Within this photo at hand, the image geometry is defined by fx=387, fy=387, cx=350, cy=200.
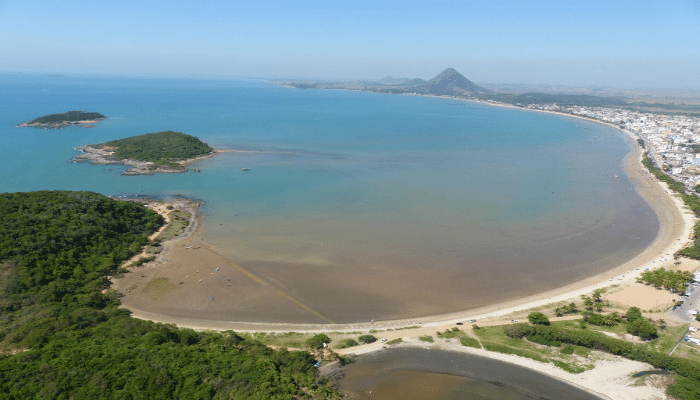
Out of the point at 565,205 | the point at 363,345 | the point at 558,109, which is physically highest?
the point at 558,109

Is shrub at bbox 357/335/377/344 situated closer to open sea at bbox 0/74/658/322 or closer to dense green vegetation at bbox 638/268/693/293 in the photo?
open sea at bbox 0/74/658/322

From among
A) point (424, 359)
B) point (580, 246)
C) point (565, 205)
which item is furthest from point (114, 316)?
point (565, 205)

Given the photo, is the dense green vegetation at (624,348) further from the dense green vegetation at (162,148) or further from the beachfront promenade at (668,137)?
the dense green vegetation at (162,148)

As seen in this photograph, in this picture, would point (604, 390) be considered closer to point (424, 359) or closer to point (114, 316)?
point (424, 359)

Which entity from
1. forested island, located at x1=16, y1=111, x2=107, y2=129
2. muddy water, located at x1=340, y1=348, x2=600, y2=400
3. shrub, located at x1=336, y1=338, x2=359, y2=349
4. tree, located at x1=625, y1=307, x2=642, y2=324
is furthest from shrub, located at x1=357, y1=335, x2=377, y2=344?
forested island, located at x1=16, y1=111, x2=107, y2=129

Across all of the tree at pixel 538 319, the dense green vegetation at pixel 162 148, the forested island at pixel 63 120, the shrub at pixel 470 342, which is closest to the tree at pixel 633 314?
the tree at pixel 538 319
